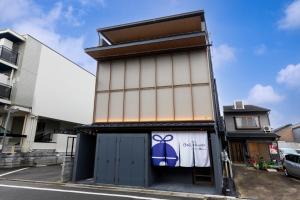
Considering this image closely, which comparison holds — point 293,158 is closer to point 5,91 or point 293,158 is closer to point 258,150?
point 258,150

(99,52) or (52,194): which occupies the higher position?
(99,52)

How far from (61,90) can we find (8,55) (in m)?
6.27

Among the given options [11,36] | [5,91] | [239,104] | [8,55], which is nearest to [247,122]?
[239,104]

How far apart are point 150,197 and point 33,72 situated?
58.8ft

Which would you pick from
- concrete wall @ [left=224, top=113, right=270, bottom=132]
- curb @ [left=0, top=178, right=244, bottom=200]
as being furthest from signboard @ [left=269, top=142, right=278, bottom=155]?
curb @ [left=0, top=178, right=244, bottom=200]

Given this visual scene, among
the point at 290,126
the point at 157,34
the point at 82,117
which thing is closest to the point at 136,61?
the point at 157,34

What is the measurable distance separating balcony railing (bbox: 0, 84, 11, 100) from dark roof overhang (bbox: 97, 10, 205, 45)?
35.2 feet

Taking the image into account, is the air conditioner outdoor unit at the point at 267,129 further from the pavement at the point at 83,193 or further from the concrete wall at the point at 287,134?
the concrete wall at the point at 287,134

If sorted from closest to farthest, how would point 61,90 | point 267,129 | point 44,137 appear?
point 267,129, point 44,137, point 61,90

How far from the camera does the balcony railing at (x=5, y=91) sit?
16.7 metres

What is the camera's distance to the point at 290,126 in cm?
3434

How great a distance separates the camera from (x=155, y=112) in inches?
450

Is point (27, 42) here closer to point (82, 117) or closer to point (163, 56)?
point (82, 117)

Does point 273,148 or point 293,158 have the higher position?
point 273,148
